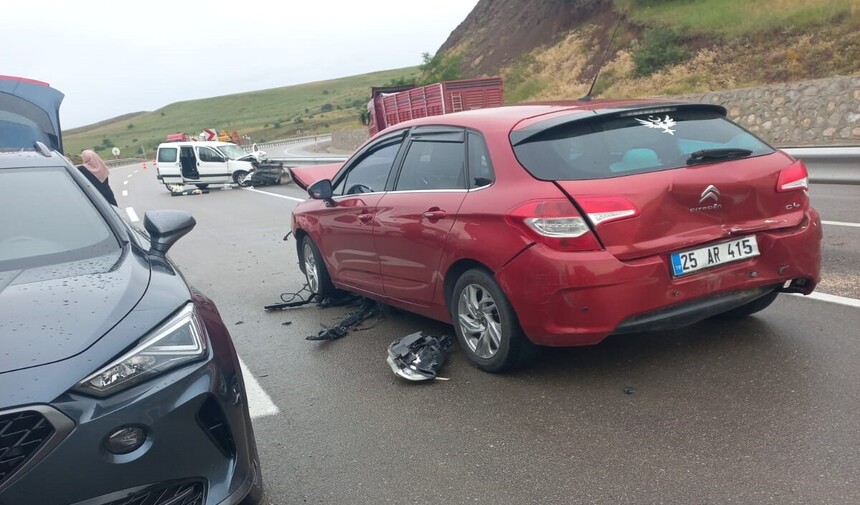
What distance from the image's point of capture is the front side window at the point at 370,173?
548cm

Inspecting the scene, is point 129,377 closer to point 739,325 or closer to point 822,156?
point 739,325

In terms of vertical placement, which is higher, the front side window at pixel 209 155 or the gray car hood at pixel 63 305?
the gray car hood at pixel 63 305

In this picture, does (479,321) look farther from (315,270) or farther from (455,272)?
(315,270)

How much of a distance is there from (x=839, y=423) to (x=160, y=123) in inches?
6092

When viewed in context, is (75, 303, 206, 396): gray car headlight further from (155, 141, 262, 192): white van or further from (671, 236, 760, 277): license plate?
(155, 141, 262, 192): white van

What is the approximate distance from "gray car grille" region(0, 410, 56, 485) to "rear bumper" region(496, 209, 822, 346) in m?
2.39

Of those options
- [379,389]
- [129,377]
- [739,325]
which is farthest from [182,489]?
[739,325]

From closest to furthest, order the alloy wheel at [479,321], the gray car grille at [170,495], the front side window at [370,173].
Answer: the gray car grille at [170,495] < the alloy wheel at [479,321] < the front side window at [370,173]

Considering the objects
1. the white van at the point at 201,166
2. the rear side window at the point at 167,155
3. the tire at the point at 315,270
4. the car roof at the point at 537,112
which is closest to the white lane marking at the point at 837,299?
the car roof at the point at 537,112

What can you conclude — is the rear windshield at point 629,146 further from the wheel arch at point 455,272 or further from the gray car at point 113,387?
the gray car at point 113,387

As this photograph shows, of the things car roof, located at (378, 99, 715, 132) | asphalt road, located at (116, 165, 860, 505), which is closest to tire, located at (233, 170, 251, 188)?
asphalt road, located at (116, 165, 860, 505)

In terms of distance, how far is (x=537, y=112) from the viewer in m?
4.55

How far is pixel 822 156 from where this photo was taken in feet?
37.8

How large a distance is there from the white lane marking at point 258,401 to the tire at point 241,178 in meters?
20.7
